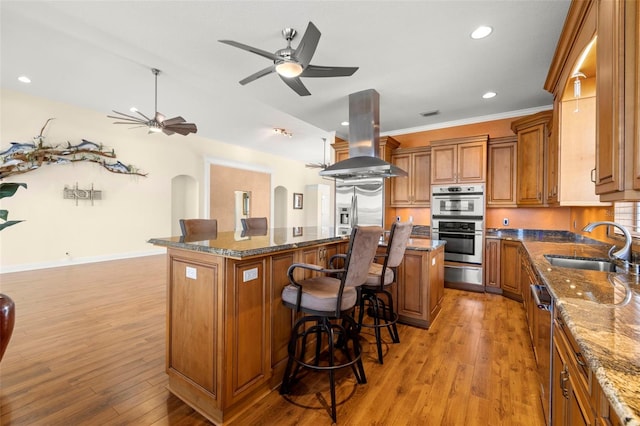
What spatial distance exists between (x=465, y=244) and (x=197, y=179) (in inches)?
256

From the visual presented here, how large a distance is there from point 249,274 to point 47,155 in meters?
5.85

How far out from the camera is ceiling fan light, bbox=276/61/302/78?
2.47 metres

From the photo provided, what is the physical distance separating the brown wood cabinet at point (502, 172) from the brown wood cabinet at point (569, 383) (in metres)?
3.61

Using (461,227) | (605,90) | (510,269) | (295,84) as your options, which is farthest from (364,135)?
(510,269)

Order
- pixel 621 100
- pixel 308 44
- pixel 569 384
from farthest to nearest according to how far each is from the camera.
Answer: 1. pixel 308 44
2. pixel 621 100
3. pixel 569 384

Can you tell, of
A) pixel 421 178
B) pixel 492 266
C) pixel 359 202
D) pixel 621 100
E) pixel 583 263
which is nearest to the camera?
pixel 621 100

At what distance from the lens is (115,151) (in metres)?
5.99

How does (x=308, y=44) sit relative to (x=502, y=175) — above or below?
above

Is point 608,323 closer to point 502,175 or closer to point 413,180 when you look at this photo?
point 502,175

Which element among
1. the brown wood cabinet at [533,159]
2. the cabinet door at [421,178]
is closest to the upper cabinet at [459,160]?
the cabinet door at [421,178]

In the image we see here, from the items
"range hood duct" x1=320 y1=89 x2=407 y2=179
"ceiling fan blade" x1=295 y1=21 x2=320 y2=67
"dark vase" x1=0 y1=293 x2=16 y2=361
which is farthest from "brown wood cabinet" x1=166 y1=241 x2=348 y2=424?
"range hood duct" x1=320 y1=89 x2=407 y2=179

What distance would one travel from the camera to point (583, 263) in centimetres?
200

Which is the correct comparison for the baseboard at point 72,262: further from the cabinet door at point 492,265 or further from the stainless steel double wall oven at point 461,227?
the cabinet door at point 492,265

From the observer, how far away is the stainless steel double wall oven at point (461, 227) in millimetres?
4246
